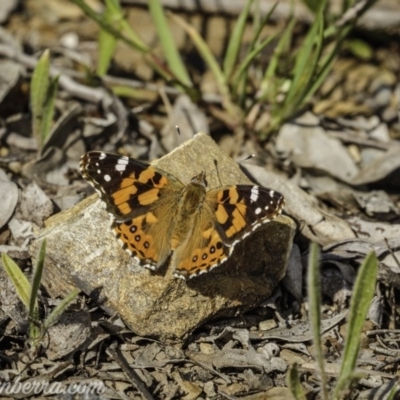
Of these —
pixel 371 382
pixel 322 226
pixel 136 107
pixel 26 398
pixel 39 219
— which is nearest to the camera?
pixel 26 398

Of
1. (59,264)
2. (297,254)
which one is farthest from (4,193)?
(297,254)

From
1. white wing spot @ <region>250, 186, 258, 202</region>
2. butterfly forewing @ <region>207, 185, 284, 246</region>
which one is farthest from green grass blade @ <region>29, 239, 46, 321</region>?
Result: white wing spot @ <region>250, 186, 258, 202</region>

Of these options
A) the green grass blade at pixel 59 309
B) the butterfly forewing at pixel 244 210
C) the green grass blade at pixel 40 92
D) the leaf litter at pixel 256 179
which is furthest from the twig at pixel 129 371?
the green grass blade at pixel 40 92

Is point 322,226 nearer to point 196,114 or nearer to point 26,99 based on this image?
point 196,114

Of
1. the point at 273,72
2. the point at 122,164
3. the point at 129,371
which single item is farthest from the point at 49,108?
the point at 129,371

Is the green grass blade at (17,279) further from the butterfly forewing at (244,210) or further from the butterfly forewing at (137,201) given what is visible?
the butterfly forewing at (244,210)

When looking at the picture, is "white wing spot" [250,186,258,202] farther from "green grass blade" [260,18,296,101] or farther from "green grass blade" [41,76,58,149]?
"green grass blade" [41,76,58,149]
